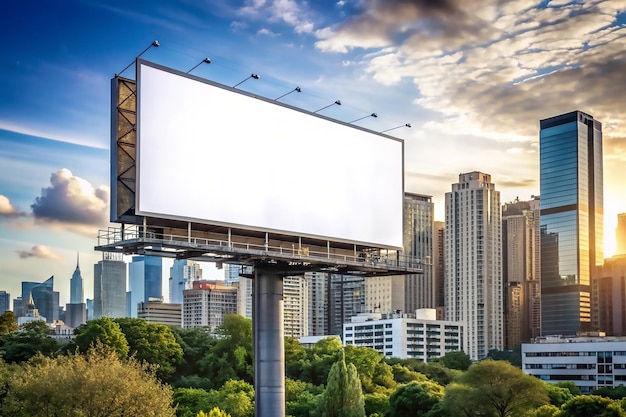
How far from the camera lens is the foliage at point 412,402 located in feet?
198

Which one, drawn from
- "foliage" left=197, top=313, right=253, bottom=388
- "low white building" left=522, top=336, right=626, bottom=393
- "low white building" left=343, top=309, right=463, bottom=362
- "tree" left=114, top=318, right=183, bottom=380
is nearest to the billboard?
"foliage" left=197, top=313, right=253, bottom=388

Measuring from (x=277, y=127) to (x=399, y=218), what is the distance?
953 centimetres

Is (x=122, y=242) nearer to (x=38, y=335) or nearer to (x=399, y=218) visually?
(x=399, y=218)

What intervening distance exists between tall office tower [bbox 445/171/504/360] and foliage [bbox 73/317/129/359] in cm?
13039

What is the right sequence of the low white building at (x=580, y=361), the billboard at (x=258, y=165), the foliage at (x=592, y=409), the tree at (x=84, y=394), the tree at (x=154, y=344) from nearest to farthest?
the billboard at (x=258, y=165) < the tree at (x=84, y=394) < the foliage at (x=592, y=409) < the tree at (x=154, y=344) < the low white building at (x=580, y=361)

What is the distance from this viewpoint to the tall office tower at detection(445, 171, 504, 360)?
188375mm

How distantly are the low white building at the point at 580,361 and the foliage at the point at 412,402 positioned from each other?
149 ft

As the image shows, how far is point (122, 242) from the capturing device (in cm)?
3466

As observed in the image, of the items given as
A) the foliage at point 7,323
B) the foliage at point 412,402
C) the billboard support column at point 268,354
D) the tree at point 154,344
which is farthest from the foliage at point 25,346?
the billboard support column at point 268,354

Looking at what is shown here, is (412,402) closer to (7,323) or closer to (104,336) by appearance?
(104,336)

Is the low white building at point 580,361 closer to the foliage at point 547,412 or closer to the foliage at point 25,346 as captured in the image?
the foliage at point 547,412

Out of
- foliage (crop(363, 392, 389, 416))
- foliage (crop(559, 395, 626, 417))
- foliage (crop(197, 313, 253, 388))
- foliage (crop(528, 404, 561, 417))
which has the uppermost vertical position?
foliage (crop(197, 313, 253, 388))

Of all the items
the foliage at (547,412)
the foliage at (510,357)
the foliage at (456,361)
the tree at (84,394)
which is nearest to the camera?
the tree at (84,394)

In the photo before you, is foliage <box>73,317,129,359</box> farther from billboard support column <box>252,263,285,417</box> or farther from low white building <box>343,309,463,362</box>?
low white building <box>343,309,463,362</box>
